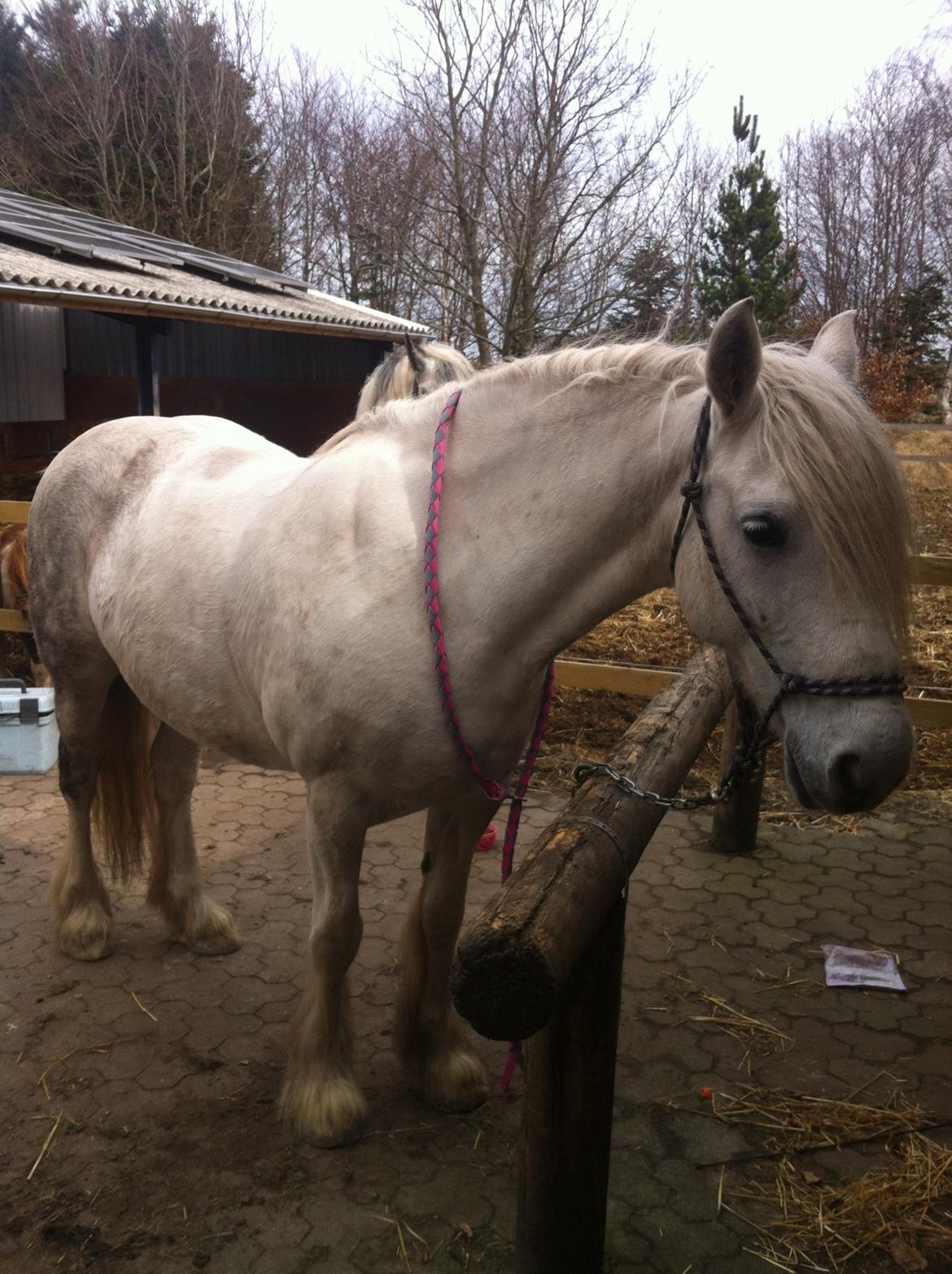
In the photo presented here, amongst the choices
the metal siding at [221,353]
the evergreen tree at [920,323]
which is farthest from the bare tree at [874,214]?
the metal siding at [221,353]

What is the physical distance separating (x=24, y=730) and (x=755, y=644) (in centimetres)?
452

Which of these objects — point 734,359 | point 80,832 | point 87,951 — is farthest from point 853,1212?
point 80,832

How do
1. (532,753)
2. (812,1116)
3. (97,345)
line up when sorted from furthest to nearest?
1. (97,345)
2. (812,1116)
3. (532,753)

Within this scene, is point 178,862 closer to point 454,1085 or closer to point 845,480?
point 454,1085

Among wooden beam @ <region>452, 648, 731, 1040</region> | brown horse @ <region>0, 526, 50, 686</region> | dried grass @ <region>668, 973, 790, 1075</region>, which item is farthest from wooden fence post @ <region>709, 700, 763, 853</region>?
brown horse @ <region>0, 526, 50, 686</region>

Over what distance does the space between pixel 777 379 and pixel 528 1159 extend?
1.52 m

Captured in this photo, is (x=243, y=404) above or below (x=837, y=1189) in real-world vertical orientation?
above

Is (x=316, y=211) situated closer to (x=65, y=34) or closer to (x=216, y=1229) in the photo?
(x=65, y=34)

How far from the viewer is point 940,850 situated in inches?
168

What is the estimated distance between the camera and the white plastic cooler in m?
5.08

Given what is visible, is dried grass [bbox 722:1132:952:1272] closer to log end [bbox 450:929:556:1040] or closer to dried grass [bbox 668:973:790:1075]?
dried grass [bbox 668:973:790:1075]

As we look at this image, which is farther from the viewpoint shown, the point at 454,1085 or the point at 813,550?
the point at 454,1085

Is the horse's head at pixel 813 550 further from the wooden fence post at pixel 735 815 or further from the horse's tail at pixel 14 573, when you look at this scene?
the horse's tail at pixel 14 573

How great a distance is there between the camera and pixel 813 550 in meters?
1.62
